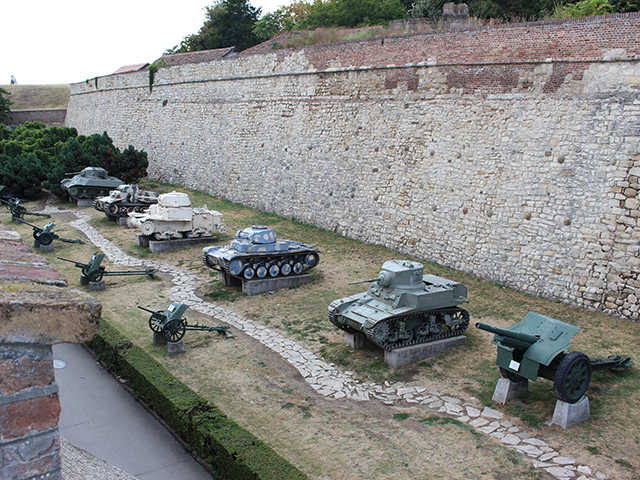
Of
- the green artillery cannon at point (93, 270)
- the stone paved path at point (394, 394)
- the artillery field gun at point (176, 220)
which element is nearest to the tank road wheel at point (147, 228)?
the artillery field gun at point (176, 220)

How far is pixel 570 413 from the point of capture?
6.61 m

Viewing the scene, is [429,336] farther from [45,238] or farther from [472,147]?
[45,238]

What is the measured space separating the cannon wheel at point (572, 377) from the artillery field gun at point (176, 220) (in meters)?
11.2

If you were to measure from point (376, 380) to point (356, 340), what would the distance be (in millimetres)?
1088

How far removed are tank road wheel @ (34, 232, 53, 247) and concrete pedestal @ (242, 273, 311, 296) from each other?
665 cm

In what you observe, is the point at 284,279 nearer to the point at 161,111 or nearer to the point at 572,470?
the point at 572,470

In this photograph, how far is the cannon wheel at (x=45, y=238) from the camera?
14688 mm

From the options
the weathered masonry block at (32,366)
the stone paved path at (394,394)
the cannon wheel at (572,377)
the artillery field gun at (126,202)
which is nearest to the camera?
the weathered masonry block at (32,366)

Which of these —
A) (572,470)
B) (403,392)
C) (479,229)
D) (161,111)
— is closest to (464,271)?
(479,229)

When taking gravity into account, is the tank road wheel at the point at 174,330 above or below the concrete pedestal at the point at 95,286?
above

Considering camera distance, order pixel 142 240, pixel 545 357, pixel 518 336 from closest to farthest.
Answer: pixel 545 357 → pixel 518 336 → pixel 142 240

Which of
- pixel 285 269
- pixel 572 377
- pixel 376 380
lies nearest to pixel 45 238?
pixel 285 269

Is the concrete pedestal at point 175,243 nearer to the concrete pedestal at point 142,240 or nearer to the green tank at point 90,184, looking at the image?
the concrete pedestal at point 142,240

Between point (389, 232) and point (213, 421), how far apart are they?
9.04 meters
